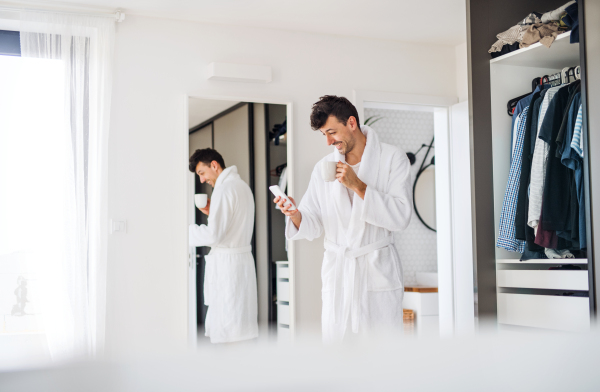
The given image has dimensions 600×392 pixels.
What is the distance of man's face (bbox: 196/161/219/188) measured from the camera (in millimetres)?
3135

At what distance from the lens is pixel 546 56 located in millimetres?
2830

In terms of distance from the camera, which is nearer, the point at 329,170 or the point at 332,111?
the point at 329,170

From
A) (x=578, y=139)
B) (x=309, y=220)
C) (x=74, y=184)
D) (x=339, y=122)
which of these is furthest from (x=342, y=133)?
(x=74, y=184)

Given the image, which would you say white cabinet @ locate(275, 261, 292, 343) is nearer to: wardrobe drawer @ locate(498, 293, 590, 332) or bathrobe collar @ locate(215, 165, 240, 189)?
bathrobe collar @ locate(215, 165, 240, 189)

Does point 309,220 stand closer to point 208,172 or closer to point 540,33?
point 208,172

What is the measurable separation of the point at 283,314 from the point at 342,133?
1102mm

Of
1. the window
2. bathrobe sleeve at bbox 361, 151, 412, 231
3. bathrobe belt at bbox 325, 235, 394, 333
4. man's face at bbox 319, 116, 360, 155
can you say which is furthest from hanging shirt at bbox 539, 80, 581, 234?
the window

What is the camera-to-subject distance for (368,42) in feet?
11.9

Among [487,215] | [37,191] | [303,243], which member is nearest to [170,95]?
[37,191]

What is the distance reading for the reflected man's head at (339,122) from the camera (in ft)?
9.10

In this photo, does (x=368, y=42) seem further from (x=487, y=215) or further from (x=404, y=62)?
(x=487, y=215)

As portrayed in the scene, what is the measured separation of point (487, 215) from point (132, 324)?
183cm

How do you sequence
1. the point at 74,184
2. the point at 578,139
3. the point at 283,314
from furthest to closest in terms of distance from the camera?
1. the point at 283,314
2. the point at 74,184
3. the point at 578,139

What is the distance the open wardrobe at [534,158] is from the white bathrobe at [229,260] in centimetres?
119
